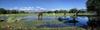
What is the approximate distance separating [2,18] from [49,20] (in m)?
0.79

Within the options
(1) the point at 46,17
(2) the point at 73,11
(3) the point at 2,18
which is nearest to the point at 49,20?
(1) the point at 46,17

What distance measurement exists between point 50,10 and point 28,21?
1.36 feet

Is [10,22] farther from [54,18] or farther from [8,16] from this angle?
[54,18]

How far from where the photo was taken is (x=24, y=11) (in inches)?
211

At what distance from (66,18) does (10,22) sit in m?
0.94

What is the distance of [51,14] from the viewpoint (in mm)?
5344

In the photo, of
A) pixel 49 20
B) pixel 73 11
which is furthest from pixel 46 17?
pixel 73 11

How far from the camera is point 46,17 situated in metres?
5.32

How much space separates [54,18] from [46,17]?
135 millimetres

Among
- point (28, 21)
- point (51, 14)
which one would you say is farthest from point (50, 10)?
point (28, 21)

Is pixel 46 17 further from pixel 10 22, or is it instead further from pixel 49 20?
pixel 10 22

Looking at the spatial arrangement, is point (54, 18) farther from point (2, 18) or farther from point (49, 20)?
point (2, 18)

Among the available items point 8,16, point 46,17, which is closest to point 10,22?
point 8,16

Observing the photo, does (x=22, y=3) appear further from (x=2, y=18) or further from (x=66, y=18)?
(x=66, y=18)
